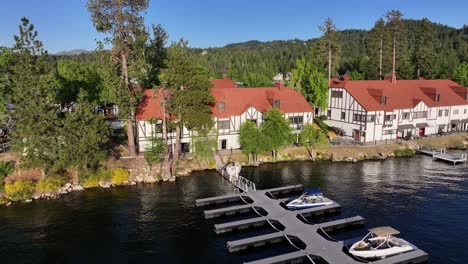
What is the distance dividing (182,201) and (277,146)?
20.6 m

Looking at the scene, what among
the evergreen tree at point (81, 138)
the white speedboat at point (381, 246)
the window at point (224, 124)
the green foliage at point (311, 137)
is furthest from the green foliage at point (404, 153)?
the evergreen tree at point (81, 138)

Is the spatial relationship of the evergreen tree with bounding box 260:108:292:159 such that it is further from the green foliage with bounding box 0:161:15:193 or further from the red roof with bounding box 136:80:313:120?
the green foliage with bounding box 0:161:15:193

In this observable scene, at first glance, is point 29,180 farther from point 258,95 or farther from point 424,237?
point 424,237

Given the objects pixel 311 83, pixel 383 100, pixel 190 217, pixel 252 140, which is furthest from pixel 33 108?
pixel 383 100

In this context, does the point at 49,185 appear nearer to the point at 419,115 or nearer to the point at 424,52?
the point at 419,115

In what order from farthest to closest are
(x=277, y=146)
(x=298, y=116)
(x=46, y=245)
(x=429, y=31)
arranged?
(x=429, y=31) < (x=298, y=116) < (x=277, y=146) < (x=46, y=245)

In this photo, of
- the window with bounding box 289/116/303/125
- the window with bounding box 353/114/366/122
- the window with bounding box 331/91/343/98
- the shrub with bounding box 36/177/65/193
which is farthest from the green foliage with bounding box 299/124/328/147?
the shrub with bounding box 36/177/65/193

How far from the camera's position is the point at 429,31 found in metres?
113

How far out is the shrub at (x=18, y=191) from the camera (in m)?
45.6

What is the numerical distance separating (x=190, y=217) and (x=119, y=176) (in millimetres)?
15651

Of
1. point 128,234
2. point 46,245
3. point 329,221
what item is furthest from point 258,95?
point 46,245

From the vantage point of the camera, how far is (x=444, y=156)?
64.8 m

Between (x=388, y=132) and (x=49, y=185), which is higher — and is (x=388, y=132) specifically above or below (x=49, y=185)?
above

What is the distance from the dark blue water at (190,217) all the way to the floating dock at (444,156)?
5.10 m
